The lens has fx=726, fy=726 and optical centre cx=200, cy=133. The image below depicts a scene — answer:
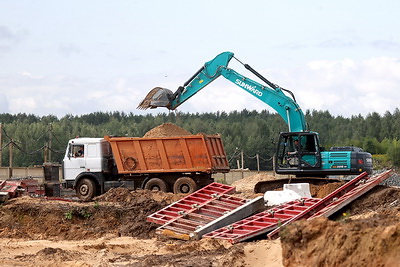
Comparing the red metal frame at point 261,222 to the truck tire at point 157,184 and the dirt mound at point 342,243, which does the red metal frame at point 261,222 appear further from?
the truck tire at point 157,184

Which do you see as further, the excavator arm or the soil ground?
the excavator arm

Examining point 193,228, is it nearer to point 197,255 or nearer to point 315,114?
point 197,255

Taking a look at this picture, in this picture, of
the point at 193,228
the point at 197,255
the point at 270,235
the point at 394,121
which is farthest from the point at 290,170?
the point at 394,121

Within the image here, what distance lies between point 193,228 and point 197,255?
3.58m

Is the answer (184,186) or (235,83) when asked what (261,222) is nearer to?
(184,186)

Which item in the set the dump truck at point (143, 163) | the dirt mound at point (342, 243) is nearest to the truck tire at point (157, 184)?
the dump truck at point (143, 163)

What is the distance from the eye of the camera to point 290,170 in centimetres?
2372

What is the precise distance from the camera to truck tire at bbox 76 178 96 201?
2539 centimetres

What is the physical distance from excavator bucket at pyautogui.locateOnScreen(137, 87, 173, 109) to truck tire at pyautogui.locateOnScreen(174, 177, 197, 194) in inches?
128

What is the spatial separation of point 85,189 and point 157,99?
13.6 feet

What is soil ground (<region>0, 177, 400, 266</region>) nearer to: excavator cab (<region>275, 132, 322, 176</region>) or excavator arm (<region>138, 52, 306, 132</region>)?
excavator cab (<region>275, 132, 322, 176</region>)

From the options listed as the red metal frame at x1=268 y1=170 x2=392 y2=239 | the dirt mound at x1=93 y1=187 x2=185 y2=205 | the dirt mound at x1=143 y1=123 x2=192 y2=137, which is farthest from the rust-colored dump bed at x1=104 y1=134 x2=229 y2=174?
the red metal frame at x1=268 y1=170 x2=392 y2=239

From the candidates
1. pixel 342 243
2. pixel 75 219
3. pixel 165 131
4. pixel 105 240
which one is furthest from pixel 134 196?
pixel 342 243

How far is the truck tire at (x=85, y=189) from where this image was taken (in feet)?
83.3
